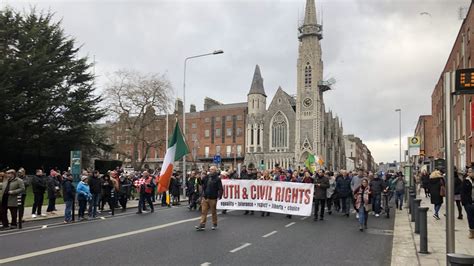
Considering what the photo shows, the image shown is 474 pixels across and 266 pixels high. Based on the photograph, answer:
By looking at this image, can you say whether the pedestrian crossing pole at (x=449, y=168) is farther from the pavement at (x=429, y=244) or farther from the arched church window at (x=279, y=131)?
the arched church window at (x=279, y=131)

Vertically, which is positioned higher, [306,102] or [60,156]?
[306,102]

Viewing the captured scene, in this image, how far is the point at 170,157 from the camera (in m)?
17.0

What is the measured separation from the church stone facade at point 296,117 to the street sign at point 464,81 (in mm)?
79666

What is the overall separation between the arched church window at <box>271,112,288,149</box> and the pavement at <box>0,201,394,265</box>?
7656 cm

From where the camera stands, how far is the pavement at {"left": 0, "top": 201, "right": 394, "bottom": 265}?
8609 mm

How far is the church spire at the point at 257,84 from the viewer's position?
95.7 metres

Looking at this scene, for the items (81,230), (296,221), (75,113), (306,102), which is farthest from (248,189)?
(306,102)

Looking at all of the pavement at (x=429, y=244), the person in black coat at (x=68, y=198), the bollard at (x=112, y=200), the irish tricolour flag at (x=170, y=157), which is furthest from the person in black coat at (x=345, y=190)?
the person in black coat at (x=68, y=198)

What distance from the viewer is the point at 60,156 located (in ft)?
120

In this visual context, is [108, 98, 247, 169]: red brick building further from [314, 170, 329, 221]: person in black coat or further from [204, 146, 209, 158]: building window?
[314, 170, 329, 221]: person in black coat

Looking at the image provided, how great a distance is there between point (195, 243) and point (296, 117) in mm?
80691

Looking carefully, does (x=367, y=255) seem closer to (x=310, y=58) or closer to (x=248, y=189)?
(x=248, y=189)

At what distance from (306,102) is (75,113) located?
2387 inches

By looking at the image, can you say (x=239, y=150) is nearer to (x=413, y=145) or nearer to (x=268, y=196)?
(x=413, y=145)
